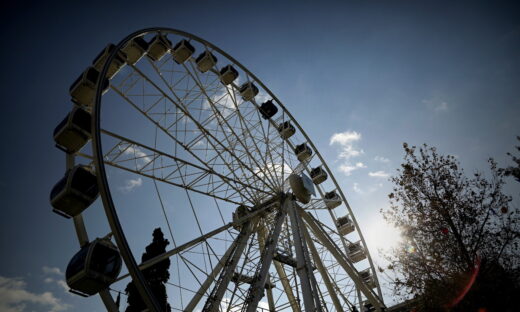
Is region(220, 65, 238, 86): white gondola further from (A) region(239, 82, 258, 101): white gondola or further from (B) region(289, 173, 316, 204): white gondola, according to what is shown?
(B) region(289, 173, 316, 204): white gondola

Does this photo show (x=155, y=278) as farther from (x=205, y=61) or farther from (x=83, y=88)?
(x=205, y=61)

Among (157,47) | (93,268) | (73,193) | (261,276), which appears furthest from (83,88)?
(261,276)

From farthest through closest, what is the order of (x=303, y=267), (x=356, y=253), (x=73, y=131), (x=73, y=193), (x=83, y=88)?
(x=356, y=253)
(x=303, y=267)
(x=83, y=88)
(x=73, y=131)
(x=73, y=193)

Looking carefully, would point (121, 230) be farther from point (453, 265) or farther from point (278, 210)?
point (453, 265)

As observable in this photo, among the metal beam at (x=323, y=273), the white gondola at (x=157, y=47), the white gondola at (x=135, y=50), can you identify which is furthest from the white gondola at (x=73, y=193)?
the metal beam at (x=323, y=273)

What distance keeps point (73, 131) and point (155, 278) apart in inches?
360

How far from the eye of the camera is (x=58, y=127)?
790 cm

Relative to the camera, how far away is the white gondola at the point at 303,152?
56.6 feet

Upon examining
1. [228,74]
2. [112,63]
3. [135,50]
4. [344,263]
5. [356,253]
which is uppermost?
[228,74]

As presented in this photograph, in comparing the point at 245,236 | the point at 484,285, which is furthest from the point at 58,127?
the point at 484,285

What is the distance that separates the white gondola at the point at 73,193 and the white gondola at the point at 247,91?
973cm

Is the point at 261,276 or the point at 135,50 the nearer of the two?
the point at 261,276

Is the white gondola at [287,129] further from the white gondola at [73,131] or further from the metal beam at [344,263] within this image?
the white gondola at [73,131]

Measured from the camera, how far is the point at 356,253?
1750 centimetres
